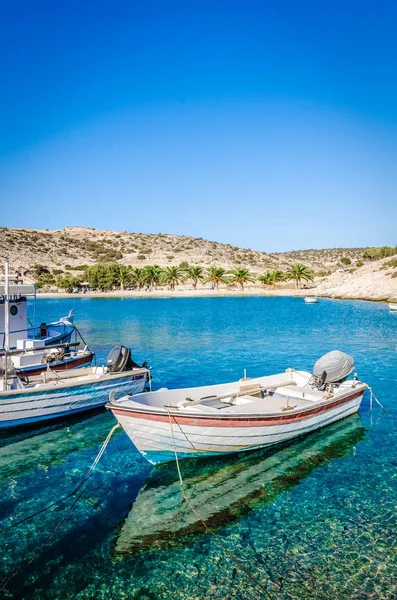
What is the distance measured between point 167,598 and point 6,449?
25.3ft

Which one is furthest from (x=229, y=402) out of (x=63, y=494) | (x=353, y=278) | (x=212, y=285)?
(x=212, y=285)

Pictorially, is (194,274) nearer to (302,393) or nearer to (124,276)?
(124,276)

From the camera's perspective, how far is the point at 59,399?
576 inches

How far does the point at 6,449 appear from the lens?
12.9 m

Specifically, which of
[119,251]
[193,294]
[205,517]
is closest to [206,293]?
[193,294]

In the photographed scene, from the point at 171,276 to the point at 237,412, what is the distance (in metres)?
91.1

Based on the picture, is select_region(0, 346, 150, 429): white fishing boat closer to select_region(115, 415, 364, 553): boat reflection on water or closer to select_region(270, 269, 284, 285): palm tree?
select_region(115, 415, 364, 553): boat reflection on water

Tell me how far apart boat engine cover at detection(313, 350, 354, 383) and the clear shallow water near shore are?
1.44m

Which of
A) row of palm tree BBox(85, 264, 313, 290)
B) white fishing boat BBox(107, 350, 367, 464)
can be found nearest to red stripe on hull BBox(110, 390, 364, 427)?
white fishing boat BBox(107, 350, 367, 464)

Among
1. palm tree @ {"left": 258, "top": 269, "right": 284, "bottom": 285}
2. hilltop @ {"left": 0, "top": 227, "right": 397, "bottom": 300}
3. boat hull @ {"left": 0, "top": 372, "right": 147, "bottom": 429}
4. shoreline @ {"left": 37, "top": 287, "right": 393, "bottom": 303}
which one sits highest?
hilltop @ {"left": 0, "top": 227, "right": 397, "bottom": 300}

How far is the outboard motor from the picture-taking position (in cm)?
1555

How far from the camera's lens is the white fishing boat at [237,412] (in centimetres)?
1055

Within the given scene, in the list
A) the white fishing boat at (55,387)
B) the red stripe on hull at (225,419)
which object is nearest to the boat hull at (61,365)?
the white fishing boat at (55,387)

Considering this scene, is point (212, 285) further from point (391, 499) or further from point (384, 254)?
point (391, 499)
